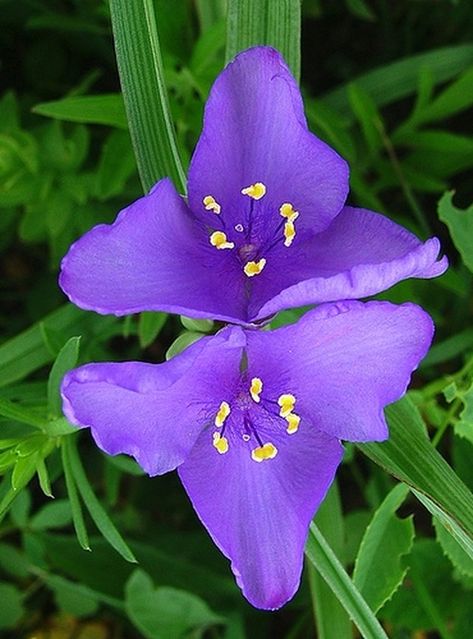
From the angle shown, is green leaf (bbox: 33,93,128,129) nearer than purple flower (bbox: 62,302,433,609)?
No

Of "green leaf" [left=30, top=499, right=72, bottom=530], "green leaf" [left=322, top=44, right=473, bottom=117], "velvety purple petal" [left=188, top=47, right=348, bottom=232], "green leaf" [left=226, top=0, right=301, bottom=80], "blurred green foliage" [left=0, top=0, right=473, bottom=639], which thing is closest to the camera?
"velvety purple petal" [left=188, top=47, right=348, bottom=232]

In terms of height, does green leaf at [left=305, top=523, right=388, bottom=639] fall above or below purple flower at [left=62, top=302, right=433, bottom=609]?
below

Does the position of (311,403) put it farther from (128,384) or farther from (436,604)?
(436,604)

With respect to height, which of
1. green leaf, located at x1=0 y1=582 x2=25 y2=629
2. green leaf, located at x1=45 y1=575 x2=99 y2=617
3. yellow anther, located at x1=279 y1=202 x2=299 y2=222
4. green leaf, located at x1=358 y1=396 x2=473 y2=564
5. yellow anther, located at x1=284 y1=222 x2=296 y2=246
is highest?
yellow anther, located at x1=279 y1=202 x2=299 y2=222

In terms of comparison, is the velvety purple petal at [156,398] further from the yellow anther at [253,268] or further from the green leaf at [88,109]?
the green leaf at [88,109]

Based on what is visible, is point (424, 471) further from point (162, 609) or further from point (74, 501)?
point (162, 609)

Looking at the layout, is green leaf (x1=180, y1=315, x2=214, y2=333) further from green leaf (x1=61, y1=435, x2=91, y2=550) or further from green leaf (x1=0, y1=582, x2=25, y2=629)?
green leaf (x1=0, y1=582, x2=25, y2=629)

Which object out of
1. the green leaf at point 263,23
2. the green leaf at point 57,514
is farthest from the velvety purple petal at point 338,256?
the green leaf at point 57,514

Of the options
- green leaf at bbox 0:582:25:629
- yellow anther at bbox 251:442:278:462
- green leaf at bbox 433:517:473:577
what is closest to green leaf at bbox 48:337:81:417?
yellow anther at bbox 251:442:278:462
